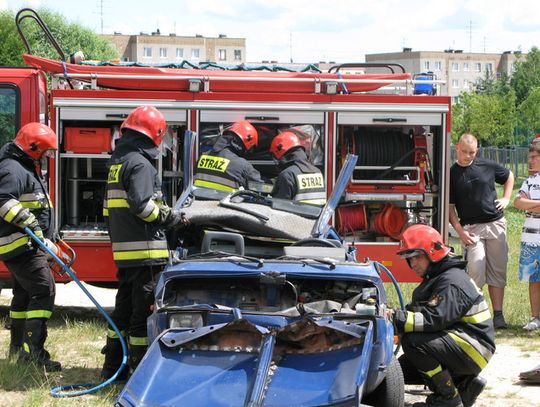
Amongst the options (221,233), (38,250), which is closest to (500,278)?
(221,233)

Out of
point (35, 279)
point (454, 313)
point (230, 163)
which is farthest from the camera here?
point (230, 163)

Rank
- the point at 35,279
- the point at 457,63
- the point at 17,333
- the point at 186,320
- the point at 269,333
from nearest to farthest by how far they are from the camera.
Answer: the point at 269,333 → the point at 186,320 → the point at 35,279 → the point at 17,333 → the point at 457,63

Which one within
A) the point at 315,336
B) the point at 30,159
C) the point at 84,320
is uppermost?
the point at 30,159

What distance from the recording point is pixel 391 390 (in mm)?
5473

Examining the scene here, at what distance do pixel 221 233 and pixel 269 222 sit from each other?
0.40 metres

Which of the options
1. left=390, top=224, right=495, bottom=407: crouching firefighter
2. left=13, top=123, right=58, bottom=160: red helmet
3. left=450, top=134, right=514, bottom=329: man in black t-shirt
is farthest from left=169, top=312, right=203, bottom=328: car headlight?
left=450, top=134, right=514, bottom=329: man in black t-shirt

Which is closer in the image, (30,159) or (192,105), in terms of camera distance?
(30,159)

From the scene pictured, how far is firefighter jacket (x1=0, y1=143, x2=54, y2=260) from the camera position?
6.84 m

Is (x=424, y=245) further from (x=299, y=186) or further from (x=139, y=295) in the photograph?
(x=299, y=186)

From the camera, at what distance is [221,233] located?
20.7ft

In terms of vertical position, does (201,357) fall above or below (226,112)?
below

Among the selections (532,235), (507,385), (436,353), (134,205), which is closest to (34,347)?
(134,205)

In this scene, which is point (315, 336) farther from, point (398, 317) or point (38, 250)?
point (38, 250)

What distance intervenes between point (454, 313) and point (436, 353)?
271mm
